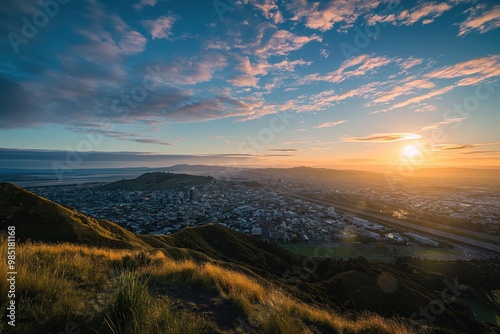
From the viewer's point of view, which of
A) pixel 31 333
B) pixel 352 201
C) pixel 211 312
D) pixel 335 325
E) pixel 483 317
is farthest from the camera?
pixel 352 201

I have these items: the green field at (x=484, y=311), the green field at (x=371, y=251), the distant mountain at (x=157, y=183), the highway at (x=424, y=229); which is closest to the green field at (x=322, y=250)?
the green field at (x=371, y=251)

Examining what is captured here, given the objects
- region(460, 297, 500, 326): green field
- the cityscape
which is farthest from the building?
region(460, 297, 500, 326): green field

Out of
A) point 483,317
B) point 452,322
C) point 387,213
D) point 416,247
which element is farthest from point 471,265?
point 387,213

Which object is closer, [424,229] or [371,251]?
[371,251]

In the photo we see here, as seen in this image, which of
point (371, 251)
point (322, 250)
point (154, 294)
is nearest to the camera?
point (154, 294)

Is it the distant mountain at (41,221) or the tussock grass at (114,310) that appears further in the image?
the distant mountain at (41,221)

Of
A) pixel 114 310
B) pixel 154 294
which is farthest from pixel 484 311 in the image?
pixel 114 310

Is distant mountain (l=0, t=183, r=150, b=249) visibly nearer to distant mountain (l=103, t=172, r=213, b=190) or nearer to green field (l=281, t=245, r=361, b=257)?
green field (l=281, t=245, r=361, b=257)

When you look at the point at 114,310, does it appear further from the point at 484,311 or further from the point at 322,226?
the point at 322,226

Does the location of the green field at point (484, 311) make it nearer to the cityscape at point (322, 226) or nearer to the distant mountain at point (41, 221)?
the cityscape at point (322, 226)

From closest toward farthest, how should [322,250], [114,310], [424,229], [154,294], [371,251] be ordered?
[114,310], [154,294], [322,250], [371,251], [424,229]

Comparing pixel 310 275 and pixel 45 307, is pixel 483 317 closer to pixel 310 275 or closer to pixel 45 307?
pixel 310 275
